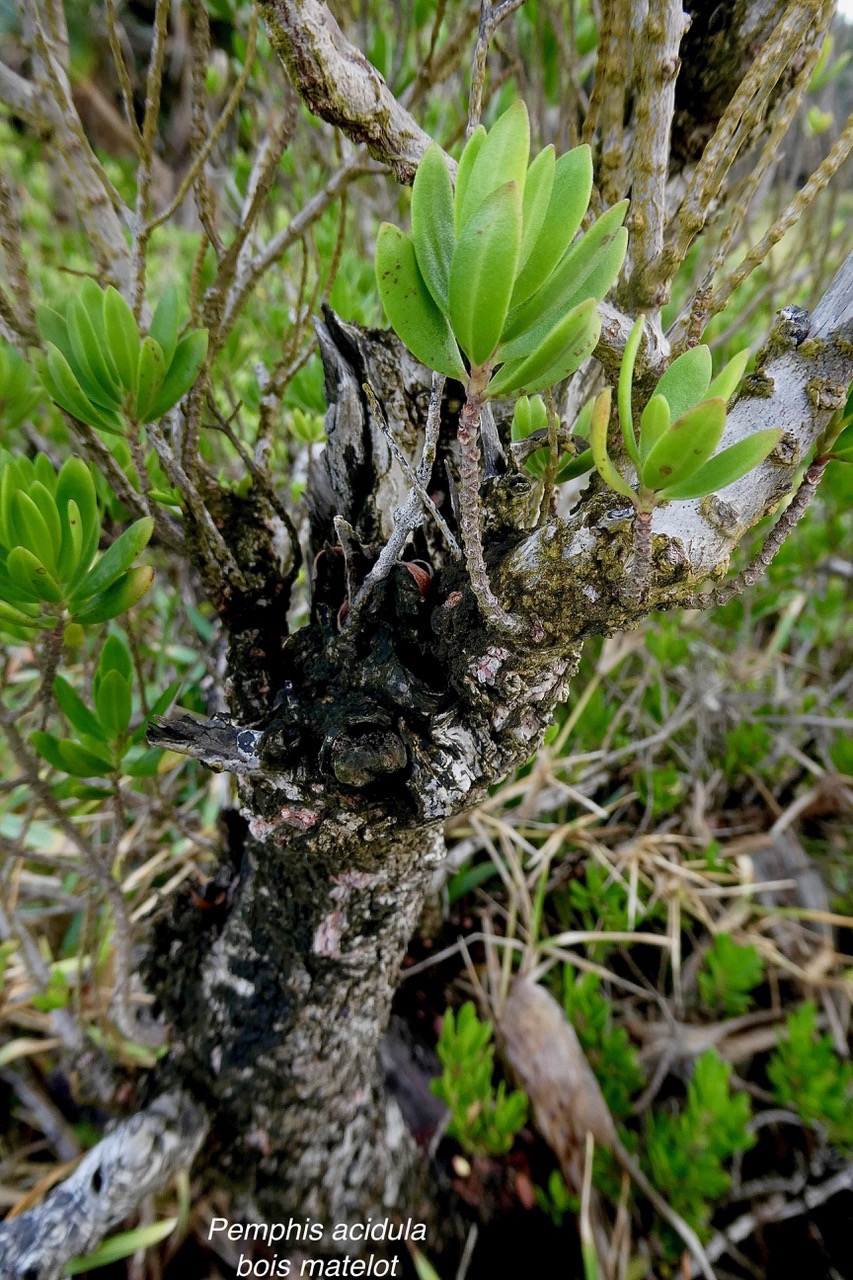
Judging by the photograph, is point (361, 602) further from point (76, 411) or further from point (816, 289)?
point (816, 289)

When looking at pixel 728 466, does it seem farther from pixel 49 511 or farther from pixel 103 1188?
pixel 103 1188

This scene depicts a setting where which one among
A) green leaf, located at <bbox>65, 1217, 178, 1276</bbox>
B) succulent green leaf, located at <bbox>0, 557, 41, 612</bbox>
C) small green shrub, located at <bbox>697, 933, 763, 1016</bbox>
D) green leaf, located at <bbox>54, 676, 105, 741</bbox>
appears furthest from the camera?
small green shrub, located at <bbox>697, 933, 763, 1016</bbox>

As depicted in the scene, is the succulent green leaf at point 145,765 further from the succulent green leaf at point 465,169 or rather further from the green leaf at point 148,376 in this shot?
the succulent green leaf at point 465,169

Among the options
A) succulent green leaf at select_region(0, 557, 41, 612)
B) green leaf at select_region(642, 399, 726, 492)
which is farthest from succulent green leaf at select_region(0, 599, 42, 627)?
green leaf at select_region(642, 399, 726, 492)

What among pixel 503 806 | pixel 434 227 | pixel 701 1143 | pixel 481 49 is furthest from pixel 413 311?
pixel 503 806

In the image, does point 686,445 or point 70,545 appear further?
point 70,545

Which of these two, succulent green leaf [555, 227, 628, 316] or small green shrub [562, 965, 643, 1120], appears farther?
small green shrub [562, 965, 643, 1120]

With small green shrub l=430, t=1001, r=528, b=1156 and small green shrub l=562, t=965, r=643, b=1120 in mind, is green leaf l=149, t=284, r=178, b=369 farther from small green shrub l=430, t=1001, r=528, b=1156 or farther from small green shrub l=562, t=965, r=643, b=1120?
small green shrub l=562, t=965, r=643, b=1120

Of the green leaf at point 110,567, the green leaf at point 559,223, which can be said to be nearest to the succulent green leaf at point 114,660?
the green leaf at point 110,567

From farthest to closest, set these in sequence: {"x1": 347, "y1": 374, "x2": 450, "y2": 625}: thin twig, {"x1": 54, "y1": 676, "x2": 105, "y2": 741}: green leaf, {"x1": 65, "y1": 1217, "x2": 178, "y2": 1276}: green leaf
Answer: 1. {"x1": 65, "y1": 1217, "x2": 178, "y2": 1276}: green leaf
2. {"x1": 54, "y1": 676, "x2": 105, "y2": 741}: green leaf
3. {"x1": 347, "y1": 374, "x2": 450, "y2": 625}: thin twig
